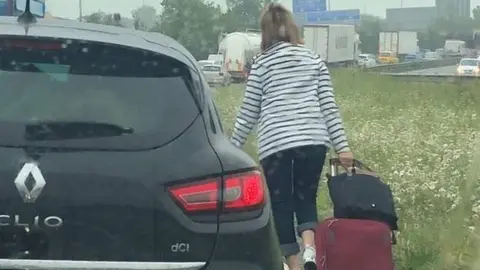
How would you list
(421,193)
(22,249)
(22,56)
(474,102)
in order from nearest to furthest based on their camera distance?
(22,249) → (22,56) → (421,193) → (474,102)

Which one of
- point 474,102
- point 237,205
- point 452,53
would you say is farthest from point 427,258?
point 452,53

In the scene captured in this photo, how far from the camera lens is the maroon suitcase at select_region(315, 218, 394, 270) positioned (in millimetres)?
6531

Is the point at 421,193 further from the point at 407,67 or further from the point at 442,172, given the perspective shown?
the point at 407,67

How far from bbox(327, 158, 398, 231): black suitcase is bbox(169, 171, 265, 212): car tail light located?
240cm

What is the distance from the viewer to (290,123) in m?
6.74

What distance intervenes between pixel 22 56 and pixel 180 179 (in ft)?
2.59

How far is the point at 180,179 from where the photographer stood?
13.6 feet

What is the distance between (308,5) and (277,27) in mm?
37315

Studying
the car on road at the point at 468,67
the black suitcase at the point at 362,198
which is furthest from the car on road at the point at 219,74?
the black suitcase at the point at 362,198

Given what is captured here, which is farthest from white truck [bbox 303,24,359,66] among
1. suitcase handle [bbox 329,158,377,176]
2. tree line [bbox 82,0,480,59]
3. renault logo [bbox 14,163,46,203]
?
renault logo [bbox 14,163,46,203]

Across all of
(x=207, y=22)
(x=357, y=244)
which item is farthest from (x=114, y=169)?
(x=207, y=22)

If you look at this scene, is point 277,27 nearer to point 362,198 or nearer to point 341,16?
point 362,198

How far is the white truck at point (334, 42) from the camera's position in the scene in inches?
2419

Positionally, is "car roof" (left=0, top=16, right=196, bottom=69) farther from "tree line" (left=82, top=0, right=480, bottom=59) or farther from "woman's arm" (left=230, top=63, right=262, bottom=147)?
"tree line" (left=82, top=0, right=480, bottom=59)
